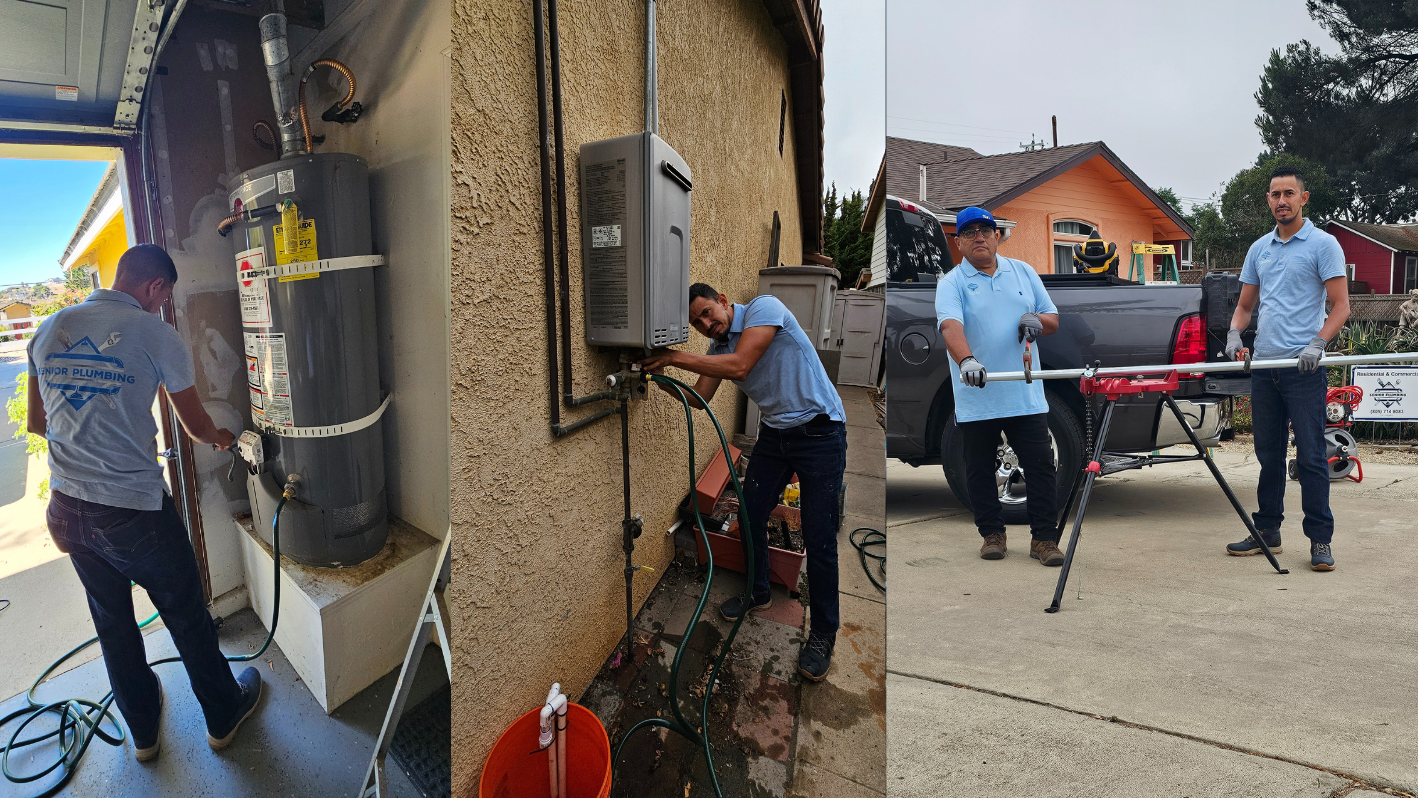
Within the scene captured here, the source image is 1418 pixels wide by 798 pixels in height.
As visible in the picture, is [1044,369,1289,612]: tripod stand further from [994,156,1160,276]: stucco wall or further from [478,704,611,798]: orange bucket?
[478,704,611,798]: orange bucket

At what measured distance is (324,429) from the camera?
0.60 metres

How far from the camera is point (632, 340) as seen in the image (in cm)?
166

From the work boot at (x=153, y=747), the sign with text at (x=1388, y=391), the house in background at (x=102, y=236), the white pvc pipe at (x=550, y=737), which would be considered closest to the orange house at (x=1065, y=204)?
the sign with text at (x=1388, y=391)

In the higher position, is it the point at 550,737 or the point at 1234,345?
the point at 1234,345

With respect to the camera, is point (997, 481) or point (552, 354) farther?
point (552, 354)

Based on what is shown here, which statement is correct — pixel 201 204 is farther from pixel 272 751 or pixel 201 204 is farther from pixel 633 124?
pixel 633 124

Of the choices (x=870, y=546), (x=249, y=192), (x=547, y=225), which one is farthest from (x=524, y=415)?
(x=870, y=546)

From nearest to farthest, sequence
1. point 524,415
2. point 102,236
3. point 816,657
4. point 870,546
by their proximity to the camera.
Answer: point 102,236 < point 524,415 < point 816,657 < point 870,546

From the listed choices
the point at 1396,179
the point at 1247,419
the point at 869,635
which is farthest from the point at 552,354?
the point at 869,635

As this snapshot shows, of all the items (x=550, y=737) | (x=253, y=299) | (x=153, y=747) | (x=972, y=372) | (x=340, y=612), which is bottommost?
(x=550, y=737)

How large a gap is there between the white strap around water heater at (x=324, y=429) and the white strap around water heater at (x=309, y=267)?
16 cm

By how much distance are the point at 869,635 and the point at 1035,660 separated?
1522mm

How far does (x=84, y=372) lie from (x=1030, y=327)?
115 centimetres

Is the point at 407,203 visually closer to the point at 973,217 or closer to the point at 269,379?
the point at 269,379
